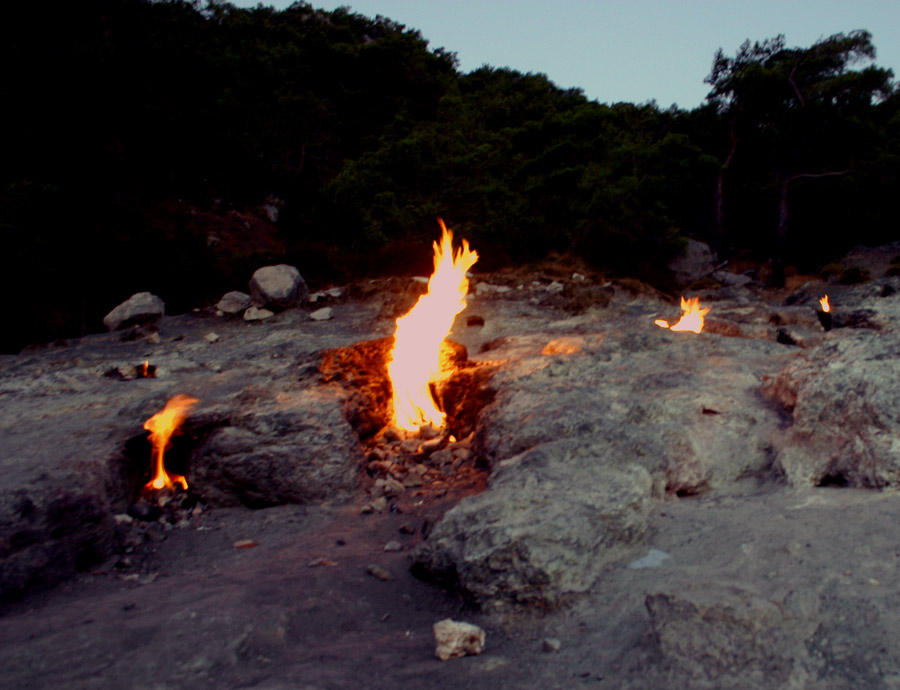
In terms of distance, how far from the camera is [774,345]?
21.4 ft

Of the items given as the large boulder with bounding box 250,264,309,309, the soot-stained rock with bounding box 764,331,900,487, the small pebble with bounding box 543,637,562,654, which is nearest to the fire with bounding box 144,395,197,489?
the small pebble with bounding box 543,637,562,654

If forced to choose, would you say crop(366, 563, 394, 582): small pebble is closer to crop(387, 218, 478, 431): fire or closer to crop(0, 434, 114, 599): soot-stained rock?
crop(0, 434, 114, 599): soot-stained rock

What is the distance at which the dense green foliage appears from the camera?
12305 mm

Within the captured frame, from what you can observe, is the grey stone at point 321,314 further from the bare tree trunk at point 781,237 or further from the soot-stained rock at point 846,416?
the bare tree trunk at point 781,237

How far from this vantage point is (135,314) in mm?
11234

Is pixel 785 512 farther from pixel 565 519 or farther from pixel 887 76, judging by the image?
pixel 887 76

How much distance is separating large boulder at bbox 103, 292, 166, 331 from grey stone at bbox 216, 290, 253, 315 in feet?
4.01

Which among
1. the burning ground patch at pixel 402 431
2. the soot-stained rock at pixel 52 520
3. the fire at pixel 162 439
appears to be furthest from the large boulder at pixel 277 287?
the soot-stained rock at pixel 52 520

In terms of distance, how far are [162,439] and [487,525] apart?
3084 mm

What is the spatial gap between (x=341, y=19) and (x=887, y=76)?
24.8 metres

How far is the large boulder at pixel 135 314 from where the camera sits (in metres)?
11.2

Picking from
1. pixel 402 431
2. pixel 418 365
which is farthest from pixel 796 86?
pixel 402 431

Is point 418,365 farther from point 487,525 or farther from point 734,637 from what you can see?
point 734,637

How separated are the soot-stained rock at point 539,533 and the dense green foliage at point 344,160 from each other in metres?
10.6
